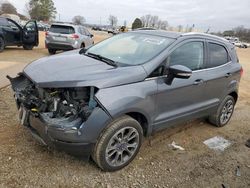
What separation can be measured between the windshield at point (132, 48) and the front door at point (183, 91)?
254 millimetres

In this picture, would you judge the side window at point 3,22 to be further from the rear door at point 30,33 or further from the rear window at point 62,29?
the rear window at point 62,29

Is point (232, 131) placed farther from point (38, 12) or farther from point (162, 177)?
point (38, 12)

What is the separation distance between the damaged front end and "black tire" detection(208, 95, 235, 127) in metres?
2.83

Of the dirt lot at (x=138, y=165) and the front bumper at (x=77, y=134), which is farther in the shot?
the dirt lot at (x=138, y=165)

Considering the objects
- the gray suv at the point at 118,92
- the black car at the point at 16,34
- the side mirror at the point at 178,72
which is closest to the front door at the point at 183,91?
the gray suv at the point at 118,92

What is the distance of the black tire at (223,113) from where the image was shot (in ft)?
16.8

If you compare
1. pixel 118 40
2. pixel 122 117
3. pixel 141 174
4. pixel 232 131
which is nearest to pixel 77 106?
pixel 122 117

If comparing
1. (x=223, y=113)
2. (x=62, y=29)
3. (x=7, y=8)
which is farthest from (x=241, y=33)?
(x=223, y=113)

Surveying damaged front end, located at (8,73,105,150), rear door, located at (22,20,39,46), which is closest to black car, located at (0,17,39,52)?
rear door, located at (22,20,39,46)

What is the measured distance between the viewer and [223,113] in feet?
17.3

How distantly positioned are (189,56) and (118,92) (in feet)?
4.97

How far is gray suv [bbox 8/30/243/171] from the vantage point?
306 cm

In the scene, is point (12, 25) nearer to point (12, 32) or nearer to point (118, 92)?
point (12, 32)

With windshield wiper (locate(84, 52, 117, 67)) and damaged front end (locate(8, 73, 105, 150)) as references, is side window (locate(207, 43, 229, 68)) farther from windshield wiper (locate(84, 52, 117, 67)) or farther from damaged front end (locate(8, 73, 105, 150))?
damaged front end (locate(8, 73, 105, 150))
